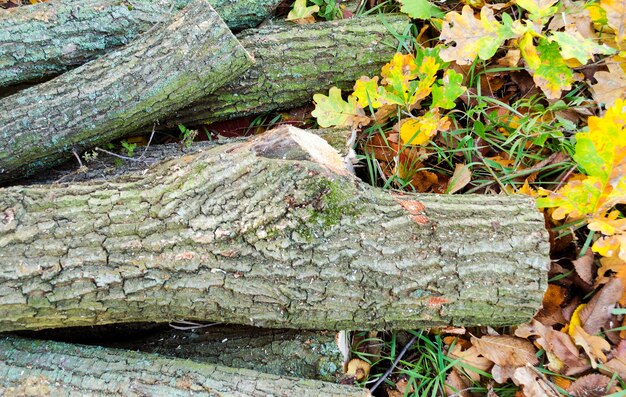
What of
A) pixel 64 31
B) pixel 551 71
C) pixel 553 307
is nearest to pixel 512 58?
pixel 551 71

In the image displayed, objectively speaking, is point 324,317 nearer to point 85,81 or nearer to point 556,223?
point 556,223

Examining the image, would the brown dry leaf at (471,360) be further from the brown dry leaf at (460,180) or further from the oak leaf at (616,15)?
the oak leaf at (616,15)

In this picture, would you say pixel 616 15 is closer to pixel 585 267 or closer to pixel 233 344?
pixel 585 267

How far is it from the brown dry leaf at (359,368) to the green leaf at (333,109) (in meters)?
1.09

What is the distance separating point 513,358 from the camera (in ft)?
6.64

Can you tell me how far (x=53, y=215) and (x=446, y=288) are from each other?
1.38 m

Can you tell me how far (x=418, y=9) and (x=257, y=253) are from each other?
1.58 meters

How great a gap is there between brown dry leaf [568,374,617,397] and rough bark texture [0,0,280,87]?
236 cm

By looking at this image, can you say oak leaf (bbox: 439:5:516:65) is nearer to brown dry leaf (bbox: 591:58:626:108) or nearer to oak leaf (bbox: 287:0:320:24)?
brown dry leaf (bbox: 591:58:626:108)

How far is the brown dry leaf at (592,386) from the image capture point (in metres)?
1.88

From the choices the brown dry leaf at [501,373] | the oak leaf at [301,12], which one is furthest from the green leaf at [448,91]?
the brown dry leaf at [501,373]

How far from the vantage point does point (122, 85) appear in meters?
2.20

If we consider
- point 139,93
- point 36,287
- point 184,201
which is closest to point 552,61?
point 184,201

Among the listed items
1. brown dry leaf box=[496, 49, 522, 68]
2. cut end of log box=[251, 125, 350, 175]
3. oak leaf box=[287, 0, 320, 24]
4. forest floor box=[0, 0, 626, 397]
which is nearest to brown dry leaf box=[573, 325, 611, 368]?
forest floor box=[0, 0, 626, 397]
